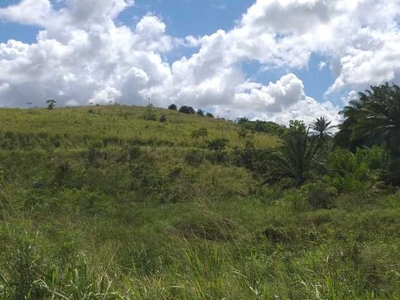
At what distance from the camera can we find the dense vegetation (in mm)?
3279

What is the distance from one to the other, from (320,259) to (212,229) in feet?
2.73

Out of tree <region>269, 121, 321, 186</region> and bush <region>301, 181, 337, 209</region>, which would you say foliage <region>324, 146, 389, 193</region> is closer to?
bush <region>301, 181, 337, 209</region>

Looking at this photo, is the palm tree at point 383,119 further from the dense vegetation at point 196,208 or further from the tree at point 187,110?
the tree at point 187,110

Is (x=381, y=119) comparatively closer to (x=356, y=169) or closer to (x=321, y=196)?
(x=356, y=169)

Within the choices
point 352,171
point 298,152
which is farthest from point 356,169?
point 298,152

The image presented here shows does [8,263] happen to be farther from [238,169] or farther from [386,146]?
[238,169]

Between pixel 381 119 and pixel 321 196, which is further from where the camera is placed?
pixel 381 119

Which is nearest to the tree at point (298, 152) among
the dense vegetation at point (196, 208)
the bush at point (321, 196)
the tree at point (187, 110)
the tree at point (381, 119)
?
the dense vegetation at point (196, 208)

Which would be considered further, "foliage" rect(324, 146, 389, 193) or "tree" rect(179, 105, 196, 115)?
"tree" rect(179, 105, 196, 115)

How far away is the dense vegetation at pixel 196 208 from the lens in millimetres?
3279

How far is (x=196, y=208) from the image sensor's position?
13.2 ft

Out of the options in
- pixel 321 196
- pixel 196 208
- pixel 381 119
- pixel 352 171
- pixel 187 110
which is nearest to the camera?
pixel 196 208

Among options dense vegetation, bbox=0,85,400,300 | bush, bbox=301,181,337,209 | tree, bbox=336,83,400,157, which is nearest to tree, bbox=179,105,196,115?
dense vegetation, bbox=0,85,400,300

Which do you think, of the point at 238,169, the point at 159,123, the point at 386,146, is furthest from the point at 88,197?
A: the point at 159,123
